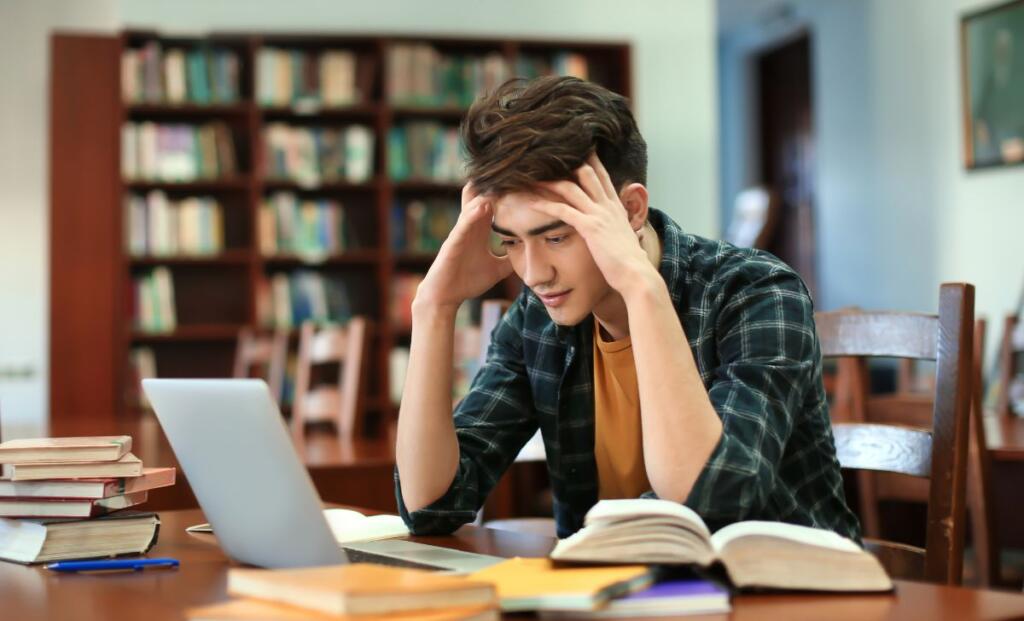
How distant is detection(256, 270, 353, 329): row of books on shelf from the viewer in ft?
17.8

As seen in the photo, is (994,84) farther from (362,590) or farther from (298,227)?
(362,590)

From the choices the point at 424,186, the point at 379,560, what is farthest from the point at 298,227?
the point at 379,560

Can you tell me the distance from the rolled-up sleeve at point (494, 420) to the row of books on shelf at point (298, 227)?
3.86 meters

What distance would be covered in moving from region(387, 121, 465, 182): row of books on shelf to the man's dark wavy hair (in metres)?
4.03

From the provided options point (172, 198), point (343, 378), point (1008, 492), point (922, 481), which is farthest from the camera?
point (172, 198)

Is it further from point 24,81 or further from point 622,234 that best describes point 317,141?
point 622,234

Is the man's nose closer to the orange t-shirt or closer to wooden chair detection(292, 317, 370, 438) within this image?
the orange t-shirt

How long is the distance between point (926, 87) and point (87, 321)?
4.28 metres

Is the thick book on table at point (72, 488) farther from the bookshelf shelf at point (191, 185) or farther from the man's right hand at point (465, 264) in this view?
the bookshelf shelf at point (191, 185)

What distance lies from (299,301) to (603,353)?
4.07 meters

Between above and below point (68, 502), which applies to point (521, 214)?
above

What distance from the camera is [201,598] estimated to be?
0.97 metres

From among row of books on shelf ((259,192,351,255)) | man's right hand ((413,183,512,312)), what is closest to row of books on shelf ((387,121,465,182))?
row of books on shelf ((259,192,351,255))

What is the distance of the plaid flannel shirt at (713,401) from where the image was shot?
1189 mm
